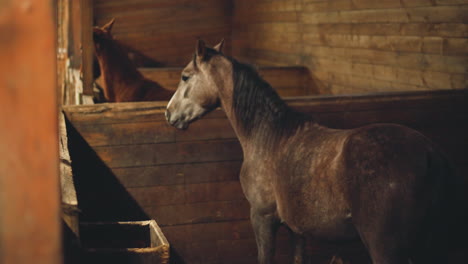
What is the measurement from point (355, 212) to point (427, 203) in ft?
0.88

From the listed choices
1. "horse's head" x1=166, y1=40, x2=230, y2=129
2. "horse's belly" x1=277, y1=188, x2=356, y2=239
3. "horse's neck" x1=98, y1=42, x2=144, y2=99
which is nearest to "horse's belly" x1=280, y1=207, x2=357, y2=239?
"horse's belly" x1=277, y1=188, x2=356, y2=239

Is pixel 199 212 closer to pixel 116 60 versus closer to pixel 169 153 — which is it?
pixel 169 153

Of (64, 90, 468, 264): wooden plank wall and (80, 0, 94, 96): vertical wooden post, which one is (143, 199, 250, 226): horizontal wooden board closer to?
(64, 90, 468, 264): wooden plank wall

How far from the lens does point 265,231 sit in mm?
2881

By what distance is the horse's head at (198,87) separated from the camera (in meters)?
3.01

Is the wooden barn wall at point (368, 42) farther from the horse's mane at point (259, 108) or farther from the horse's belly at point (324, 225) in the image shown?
the horse's belly at point (324, 225)

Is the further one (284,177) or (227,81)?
(227,81)

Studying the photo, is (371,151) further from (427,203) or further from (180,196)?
(180,196)

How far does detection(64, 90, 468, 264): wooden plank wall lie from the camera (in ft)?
11.1

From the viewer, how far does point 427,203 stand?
2.15m

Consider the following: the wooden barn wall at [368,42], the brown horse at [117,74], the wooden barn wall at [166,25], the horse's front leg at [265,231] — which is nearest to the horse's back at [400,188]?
the horse's front leg at [265,231]

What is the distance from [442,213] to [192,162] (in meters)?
1.68

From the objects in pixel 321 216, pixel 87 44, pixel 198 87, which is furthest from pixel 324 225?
pixel 87 44

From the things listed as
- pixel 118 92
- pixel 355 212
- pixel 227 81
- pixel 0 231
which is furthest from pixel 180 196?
pixel 0 231
